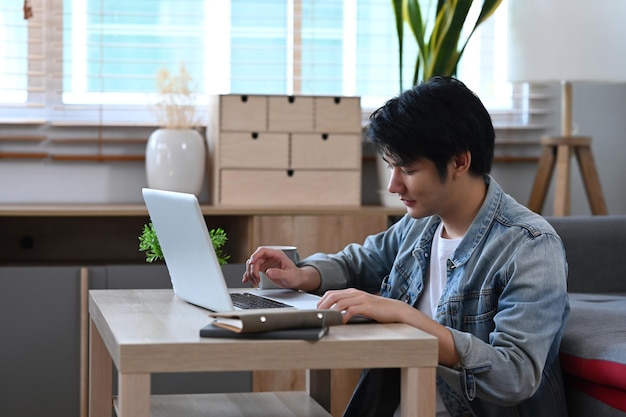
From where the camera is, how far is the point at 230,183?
10.2ft

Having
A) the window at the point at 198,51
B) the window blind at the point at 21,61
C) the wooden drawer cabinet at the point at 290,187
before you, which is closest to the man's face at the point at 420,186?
the wooden drawer cabinet at the point at 290,187

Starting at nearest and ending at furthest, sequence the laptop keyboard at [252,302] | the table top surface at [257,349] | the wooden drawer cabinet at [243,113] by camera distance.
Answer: the table top surface at [257,349]
the laptop keyboard at [252,302]
the wooden drawer cabinet at [243,113]

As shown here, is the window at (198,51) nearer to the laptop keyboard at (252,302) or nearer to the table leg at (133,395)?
the laptop keyboard at (252,302)

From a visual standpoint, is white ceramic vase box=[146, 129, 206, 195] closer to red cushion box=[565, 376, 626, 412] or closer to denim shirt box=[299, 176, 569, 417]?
denim shirt box=[299, 176, 569, 417]

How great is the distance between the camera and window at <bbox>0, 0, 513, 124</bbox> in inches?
129

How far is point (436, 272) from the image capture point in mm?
1929

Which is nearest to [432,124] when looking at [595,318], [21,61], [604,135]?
[595,318]

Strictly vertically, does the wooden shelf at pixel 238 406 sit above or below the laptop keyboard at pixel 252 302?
below

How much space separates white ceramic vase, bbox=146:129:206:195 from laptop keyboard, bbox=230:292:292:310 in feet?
4.20

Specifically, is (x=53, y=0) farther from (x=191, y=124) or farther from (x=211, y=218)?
(x=211, y=218)

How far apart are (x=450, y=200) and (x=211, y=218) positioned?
1.56m

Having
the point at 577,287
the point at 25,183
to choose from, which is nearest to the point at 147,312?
the point at 577,287

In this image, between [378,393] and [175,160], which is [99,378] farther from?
[175,160]

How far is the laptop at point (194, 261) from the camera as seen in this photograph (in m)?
1.55
